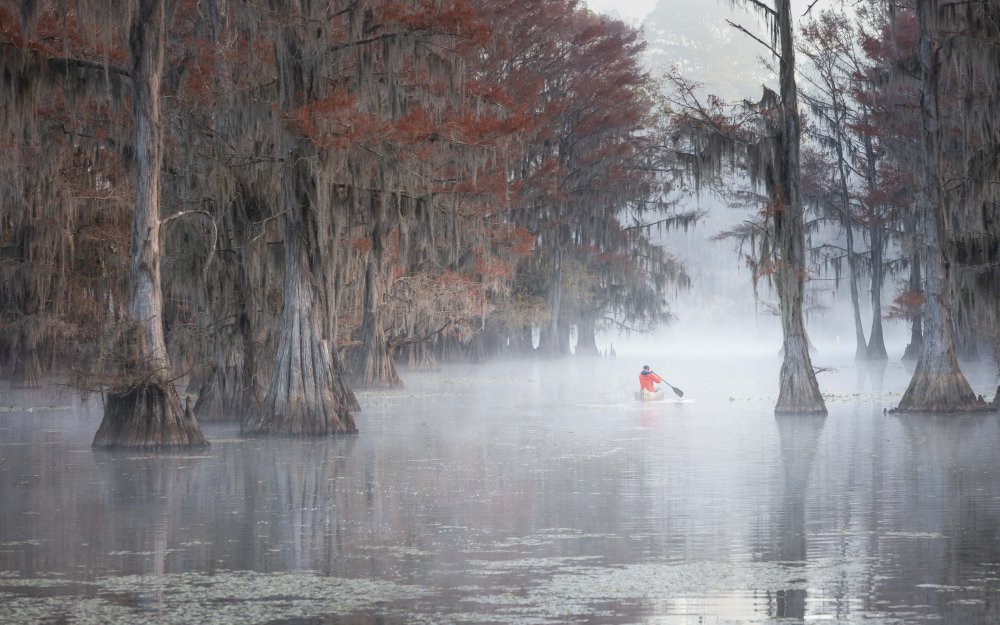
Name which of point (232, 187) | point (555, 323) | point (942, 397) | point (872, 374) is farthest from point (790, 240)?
point (555, 323)

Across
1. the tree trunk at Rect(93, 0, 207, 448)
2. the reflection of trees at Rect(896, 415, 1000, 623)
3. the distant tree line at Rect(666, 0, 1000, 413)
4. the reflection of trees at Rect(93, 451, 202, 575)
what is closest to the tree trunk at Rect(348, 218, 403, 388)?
the distant tree line at Rect(666, 0, 1000, 413)

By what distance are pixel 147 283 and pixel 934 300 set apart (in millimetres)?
14578

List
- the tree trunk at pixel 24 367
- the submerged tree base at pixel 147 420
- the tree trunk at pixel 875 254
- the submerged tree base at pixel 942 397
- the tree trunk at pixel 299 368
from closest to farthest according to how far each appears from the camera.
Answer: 1. the submerged tree base at pixel 147 420
2. the tree trunk at pixel 299 368
3. the submerged tree base at pixel 942 397
4. the tree trunk at pixel 24 367
5. the tree trunk at pixel 875 254

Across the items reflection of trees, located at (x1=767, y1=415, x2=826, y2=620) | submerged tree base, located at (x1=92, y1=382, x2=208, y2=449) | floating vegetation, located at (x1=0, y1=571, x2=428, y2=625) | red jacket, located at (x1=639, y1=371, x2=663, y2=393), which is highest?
red jacket, located at (x1=639, y1=371, x2=663, y2=393)

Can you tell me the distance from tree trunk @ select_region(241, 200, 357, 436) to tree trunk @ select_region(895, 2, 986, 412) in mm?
10866

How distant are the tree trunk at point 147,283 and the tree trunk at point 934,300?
1348 cm

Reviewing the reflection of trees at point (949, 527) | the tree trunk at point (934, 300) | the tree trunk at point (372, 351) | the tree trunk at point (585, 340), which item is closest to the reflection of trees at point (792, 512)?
the reflection of trees at point (949, 527)

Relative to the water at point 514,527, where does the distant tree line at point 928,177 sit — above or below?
above

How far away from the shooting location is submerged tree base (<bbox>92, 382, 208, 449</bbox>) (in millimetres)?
18156

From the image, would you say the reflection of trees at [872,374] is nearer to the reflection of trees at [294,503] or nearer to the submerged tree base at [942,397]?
the submerged tree base at [942,397]

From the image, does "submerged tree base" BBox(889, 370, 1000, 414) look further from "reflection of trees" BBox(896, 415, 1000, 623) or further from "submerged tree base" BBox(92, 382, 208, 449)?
"submerged tree base" BBox(92, 382, 208, 449)

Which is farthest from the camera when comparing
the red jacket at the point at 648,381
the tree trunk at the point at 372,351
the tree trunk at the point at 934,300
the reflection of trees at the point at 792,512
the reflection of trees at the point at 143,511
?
the tree trunk at the point at 372,351

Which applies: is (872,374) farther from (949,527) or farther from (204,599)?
(204,599)

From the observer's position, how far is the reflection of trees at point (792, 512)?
300 inches
